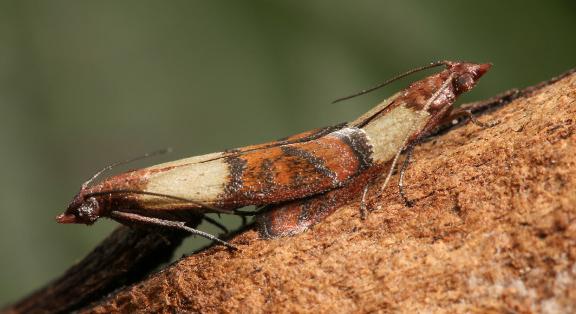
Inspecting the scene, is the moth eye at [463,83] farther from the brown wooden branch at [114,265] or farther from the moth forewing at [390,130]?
the brown wooden branch at [114,265]

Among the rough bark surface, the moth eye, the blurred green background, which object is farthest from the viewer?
the blurred green background

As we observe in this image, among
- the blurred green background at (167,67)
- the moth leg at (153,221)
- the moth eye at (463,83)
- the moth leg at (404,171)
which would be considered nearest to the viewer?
the moth leg at (404,171)

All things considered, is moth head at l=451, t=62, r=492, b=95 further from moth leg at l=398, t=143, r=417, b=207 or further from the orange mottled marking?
the orange mottled marking

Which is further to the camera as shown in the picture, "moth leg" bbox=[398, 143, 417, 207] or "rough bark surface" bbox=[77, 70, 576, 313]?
"moth leg" bbox=[398, 143, 417, 207]

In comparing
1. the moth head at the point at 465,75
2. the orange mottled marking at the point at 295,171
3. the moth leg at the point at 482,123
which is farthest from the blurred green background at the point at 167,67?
the orange mottled marking at the point at 295,171

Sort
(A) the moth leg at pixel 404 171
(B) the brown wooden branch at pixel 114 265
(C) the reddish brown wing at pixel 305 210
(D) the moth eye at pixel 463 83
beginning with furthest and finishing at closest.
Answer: (B) the brown wooden branch at pixel 114 265 → (D) the moth eye at pixel 463 83 → (C) the reddish brown wing at pixel 305 210 → (A) the moth leg at pixel 404 171

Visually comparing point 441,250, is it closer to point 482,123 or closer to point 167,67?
point 482,123

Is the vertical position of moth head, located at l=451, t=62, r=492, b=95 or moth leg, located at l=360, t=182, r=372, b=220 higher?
moth head, located at l=451, t=62, r=492, b=95

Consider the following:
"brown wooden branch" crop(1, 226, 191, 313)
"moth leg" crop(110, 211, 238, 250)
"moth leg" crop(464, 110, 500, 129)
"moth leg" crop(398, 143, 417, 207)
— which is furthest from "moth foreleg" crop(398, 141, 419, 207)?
"brown wooden branch" crop(1, 226, 191, 313)
